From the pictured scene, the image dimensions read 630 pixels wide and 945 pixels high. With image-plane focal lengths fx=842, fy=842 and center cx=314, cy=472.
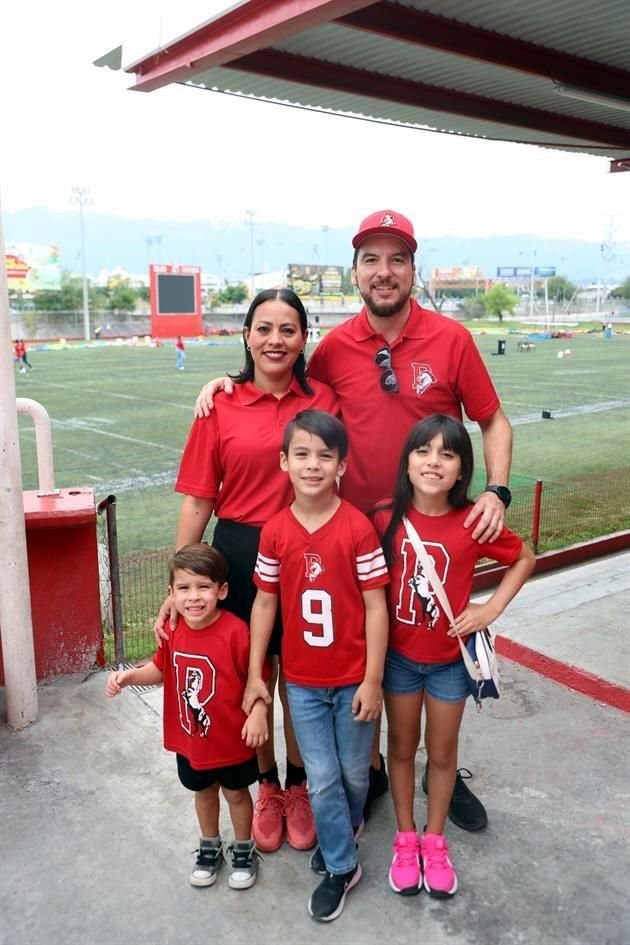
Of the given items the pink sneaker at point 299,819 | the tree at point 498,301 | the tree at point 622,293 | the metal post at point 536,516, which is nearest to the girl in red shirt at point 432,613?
the pink sneaker at point 299,819

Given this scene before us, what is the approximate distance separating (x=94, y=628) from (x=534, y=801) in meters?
2.23

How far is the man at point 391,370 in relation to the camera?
109 inches

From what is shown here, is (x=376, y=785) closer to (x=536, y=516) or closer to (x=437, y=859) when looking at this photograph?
(x=437, y=859)

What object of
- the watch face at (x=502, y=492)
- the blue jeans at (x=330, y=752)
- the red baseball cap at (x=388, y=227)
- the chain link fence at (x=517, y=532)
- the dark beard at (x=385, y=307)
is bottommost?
the chain link fence at (x=517, y=532)

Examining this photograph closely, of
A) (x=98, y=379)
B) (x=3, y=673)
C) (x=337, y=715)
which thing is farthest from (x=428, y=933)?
(x=98, y=379)

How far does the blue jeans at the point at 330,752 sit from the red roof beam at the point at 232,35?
7.56 ft

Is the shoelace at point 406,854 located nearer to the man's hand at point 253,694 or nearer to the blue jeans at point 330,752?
the blue jeans at point 330,752

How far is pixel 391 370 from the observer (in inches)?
109

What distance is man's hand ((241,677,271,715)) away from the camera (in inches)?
101

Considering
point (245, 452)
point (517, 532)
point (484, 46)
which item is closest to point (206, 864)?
point (245, 452)

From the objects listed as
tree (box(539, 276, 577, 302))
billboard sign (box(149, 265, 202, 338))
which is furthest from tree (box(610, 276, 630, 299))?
billboard sign (box(149, 265, 202, 338))

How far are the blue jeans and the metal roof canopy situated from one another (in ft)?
7.63

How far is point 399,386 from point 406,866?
5.05ft

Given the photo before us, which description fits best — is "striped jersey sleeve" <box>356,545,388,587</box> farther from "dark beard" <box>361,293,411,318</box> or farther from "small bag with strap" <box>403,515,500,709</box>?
"dark beard" <box>361,293,411,318</box>
